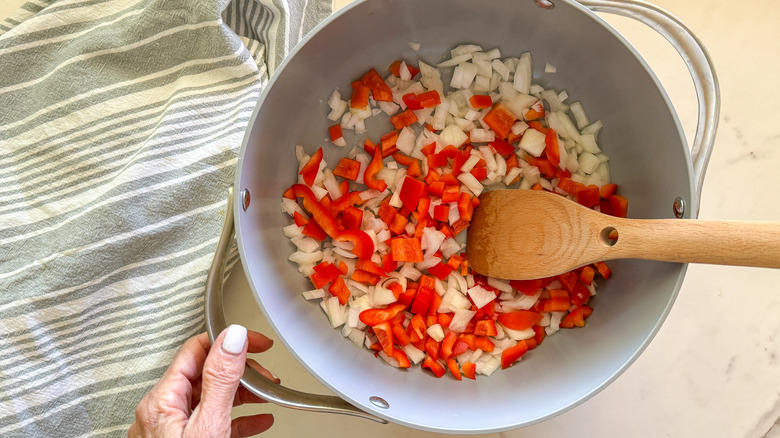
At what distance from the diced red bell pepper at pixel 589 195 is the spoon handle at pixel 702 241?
22 cm

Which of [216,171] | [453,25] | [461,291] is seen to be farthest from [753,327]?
[216,171]

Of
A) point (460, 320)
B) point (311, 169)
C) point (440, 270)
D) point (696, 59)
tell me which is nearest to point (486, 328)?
point (460, 320)

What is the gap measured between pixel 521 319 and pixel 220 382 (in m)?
0.63

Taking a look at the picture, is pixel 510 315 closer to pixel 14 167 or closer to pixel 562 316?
pixel 562 316

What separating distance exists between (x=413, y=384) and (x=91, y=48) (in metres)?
0.98

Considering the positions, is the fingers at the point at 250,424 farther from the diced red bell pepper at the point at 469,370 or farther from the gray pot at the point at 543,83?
the diced red bell pepper at the point at 469,370

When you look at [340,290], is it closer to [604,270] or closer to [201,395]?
[201,395]

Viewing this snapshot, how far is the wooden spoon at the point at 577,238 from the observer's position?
875mm

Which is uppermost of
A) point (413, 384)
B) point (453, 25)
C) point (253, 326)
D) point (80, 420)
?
point (453, 25)

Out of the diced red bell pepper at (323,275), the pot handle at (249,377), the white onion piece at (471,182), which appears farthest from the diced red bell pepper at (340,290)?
the white onion piece at (471,182)

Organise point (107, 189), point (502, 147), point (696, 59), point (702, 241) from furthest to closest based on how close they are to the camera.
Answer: point (502, 147)
point (107, 189)
point (696, 59)
point (702, 241)

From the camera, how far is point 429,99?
49.0 inches

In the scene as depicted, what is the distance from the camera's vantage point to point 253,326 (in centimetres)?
124

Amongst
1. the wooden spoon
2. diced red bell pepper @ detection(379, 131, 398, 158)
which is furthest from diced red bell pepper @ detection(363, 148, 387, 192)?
the wooden spoon
